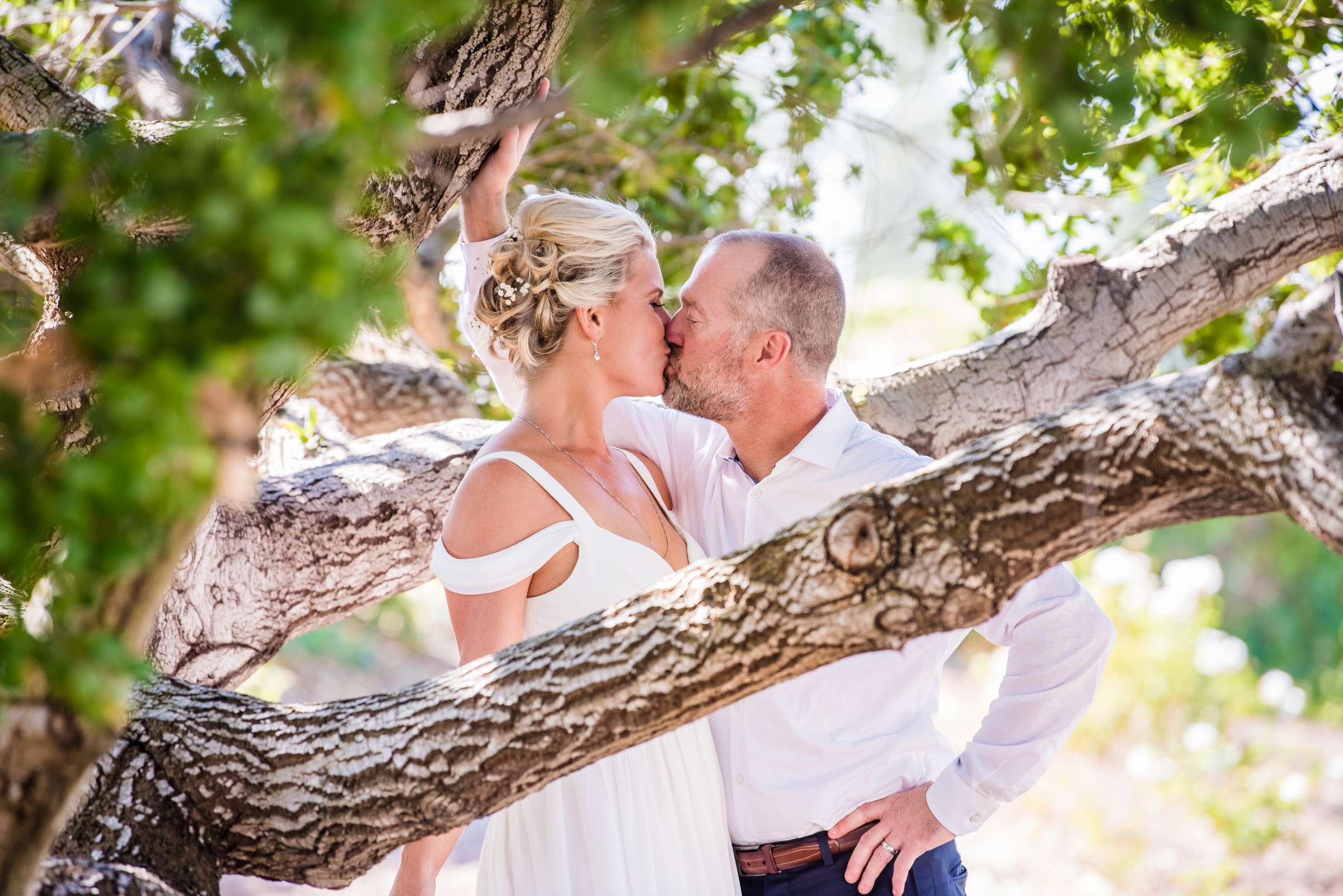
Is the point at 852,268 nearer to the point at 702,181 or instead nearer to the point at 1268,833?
the point at 702,181

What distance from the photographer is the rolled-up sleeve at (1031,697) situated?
7.43 ft

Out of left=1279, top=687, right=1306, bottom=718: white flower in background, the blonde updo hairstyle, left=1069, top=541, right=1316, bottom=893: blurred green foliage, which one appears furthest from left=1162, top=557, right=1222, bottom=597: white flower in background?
the blonde updo hairstyle

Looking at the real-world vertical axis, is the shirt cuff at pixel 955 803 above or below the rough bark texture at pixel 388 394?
below

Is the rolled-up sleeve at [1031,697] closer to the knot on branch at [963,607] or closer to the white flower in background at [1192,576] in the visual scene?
the knot on branch at [963,607]

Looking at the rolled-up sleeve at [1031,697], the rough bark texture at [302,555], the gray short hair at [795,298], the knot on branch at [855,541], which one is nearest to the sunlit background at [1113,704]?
the gray short hair at [795,298]

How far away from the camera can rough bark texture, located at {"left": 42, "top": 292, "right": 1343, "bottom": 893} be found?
4.25 feet

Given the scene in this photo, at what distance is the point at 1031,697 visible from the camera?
233 centimetres

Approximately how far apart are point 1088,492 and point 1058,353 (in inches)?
60.8

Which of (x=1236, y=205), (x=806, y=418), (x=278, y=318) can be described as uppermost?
(x=1236, y=205)

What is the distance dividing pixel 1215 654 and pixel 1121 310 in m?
4.60

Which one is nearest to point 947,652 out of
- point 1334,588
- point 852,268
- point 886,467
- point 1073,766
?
point 886,467

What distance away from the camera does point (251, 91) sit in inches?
30.6

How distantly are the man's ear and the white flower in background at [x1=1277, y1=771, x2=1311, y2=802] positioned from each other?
4427 mm

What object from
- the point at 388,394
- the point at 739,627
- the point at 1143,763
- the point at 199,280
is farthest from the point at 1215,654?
the point at 199,280
